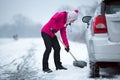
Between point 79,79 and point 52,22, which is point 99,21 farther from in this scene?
point 52,22

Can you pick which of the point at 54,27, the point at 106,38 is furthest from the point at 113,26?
the point at 54,27

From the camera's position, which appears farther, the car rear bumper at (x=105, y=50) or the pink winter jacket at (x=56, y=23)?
the pink winter jacket at (x=56, y=23)

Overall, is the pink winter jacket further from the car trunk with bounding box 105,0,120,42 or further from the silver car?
the car trunk with bounding box 105,0,120,42

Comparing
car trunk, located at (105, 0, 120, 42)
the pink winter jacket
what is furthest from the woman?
car trunk, located at (105, 0, 120, 42)

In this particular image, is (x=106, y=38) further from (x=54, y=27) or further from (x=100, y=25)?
(x=54, y=27)

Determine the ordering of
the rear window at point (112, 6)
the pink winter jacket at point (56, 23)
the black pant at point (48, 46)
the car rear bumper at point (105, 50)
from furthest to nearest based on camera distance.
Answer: the black pant at point (48, 46) → the pink winter jacket at point (56, 23) → the rear window at point (112, 6) → the car rear bumper at point (105, 50)

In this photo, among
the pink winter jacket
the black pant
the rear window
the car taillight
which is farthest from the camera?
the black pant

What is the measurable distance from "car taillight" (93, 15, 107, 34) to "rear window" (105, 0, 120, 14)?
214mm

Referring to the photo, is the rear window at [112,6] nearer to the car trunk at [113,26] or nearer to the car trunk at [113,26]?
the car trunk at [113,26]

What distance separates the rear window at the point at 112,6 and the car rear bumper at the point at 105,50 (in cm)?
59

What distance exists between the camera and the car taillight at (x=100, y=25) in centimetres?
488

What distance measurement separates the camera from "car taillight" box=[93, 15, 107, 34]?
4879 mm

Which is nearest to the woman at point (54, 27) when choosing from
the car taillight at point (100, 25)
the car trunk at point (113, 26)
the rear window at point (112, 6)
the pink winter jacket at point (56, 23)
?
the pink winter jacket at point (56, 23)

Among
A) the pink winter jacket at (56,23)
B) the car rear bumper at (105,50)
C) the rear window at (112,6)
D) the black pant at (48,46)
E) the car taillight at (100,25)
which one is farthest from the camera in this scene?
the black pant at (48,46)
